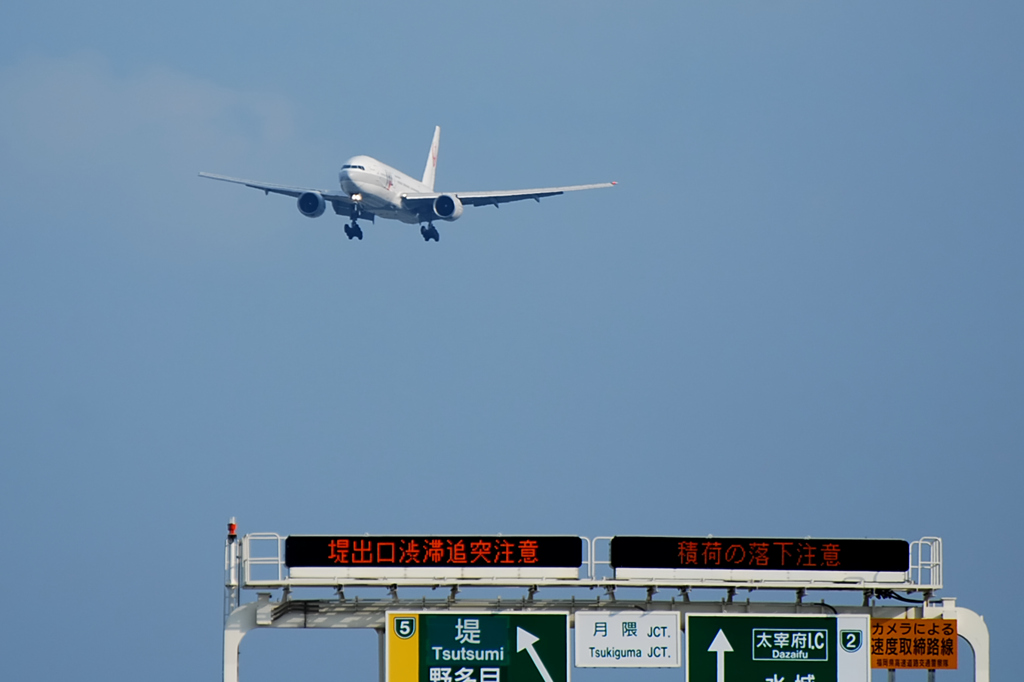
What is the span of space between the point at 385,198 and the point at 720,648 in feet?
205

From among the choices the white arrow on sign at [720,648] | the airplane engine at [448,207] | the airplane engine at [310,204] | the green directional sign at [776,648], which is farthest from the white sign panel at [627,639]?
the airplane engine at [310,204]

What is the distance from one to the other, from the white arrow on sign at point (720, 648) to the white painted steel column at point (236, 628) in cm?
1061

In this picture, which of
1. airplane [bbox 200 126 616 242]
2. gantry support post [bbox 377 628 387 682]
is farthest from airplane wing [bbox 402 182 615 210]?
gantry support post [bbox 377 628 387 682]

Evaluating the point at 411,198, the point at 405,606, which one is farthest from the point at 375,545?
the point at 411,198

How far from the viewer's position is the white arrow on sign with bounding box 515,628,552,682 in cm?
2973

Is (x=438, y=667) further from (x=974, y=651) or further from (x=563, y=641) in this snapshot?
(x=974, y=651)

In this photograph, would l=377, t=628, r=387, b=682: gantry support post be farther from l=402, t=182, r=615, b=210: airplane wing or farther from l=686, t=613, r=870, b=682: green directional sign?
l=402, t=182, r=615, b=210: airplane wing

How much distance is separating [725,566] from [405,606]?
24.9 feet

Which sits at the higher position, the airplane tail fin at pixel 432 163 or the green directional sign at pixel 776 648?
the airplane tail fin at pixel 432 163

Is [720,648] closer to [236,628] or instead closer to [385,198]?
[236,628]

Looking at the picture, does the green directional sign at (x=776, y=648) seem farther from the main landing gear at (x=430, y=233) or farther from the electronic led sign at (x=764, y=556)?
the main landing gear at (x=430, y=233)

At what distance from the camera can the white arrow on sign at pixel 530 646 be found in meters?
29.7

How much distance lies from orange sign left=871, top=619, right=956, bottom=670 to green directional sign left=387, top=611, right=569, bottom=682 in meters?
7.58

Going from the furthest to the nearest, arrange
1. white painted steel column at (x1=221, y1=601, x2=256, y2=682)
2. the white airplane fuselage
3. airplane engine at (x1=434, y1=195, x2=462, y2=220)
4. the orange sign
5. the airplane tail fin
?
the airplane tail fin
airplane engine at (x1=434, y1=195, x2=462, y2=220)
the white airplane fuselage
the orange sign
white painted steel column at (x1=221, y1=601, x2=256, y2=682)
